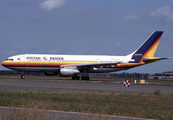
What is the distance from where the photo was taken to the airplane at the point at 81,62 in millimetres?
48156

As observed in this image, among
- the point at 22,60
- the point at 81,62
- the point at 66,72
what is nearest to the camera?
the point at 66,72

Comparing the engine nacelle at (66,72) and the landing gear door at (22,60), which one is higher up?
the landing gear door at (22,60)

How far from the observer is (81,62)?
168 feet

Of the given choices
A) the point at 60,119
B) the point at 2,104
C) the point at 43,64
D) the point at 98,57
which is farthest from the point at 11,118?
the point at 98,57

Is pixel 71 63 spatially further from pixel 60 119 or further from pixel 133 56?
pixel 60 119

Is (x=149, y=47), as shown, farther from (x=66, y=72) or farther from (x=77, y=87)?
(x=77, y=87)

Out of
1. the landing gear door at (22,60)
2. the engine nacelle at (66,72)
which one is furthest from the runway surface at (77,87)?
the landing gear door at (22,60)

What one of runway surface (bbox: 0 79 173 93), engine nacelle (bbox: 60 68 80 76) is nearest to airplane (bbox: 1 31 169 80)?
engine nacelle (bbox: 60 68 80 76)

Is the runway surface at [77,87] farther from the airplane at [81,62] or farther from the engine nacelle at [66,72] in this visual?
the airplane at [81,62]

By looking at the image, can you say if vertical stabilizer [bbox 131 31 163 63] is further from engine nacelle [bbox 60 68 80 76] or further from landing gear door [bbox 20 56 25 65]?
A: landing gear door [bbox 20 56 25 65]

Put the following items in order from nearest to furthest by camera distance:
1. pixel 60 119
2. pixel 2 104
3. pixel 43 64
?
1. pixel 60 119
2. pixel 2 104
3. pixel 43 64

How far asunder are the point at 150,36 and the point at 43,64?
76.4 ft

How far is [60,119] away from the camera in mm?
9680

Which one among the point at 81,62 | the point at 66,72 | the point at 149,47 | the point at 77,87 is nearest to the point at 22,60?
the point at 66,72
